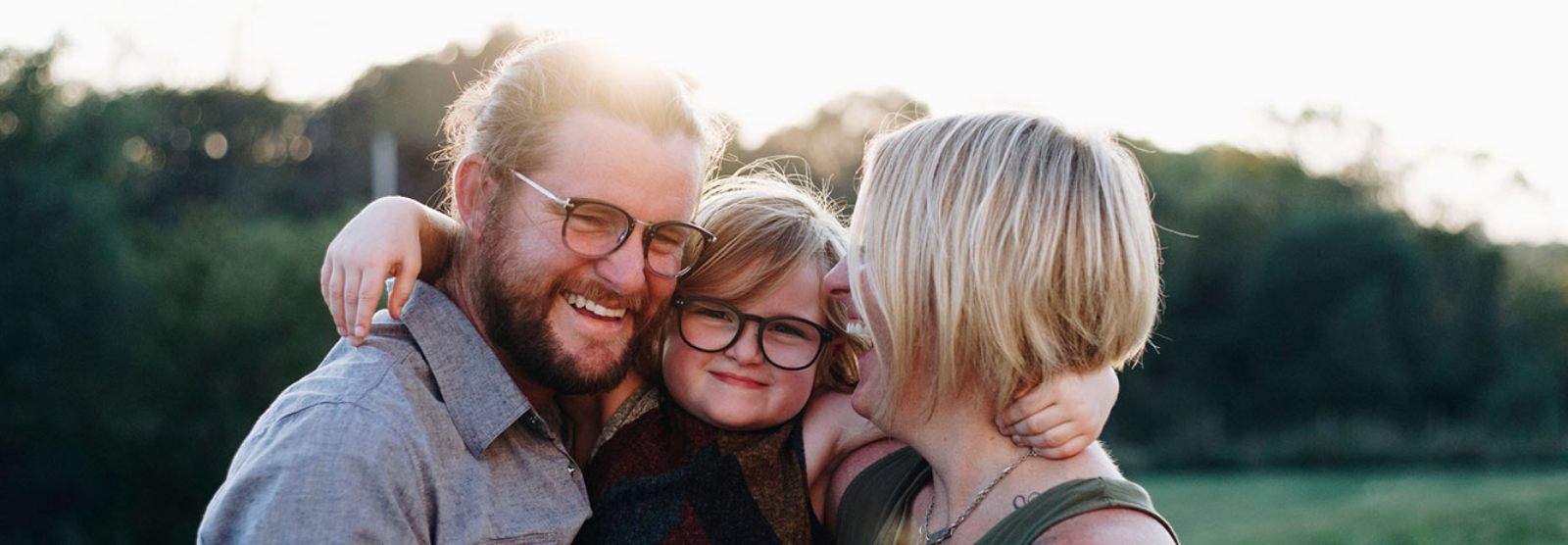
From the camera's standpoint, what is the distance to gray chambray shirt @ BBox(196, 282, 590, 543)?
228cm

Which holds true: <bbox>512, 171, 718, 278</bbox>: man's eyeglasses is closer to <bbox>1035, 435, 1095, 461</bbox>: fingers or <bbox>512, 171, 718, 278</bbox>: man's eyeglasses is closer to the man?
the man

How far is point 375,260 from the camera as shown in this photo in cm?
276

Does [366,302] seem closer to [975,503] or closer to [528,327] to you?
[528,327]

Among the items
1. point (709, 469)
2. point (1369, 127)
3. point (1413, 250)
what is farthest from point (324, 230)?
point (1369, 127)

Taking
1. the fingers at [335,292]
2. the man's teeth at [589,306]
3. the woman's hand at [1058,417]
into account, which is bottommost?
the woman's hand at [1058,417]

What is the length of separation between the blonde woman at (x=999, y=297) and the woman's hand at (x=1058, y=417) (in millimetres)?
27

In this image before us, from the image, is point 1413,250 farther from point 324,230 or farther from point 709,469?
point 709,469

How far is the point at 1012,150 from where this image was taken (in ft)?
8.54

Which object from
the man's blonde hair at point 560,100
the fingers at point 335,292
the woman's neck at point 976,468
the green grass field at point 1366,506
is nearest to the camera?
the woman's neck at point 976,468

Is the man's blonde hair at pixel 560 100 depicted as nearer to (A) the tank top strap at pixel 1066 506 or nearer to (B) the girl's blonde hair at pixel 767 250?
(B) the girl's blonde hair at pixel 767 250

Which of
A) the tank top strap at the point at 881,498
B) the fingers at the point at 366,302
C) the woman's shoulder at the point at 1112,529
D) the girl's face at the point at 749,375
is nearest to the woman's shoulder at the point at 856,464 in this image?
the tank top strap at the point at 881,498

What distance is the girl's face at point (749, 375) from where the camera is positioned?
313 cm

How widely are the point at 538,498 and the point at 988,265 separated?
3.47 feet

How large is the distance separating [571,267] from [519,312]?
15 cm
